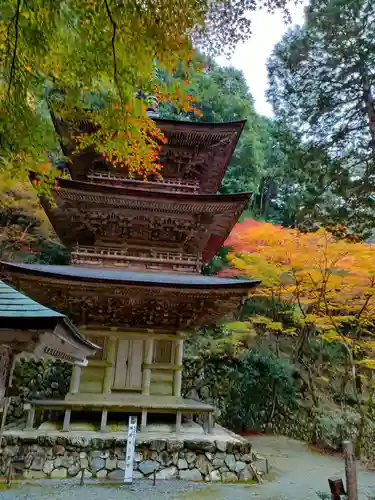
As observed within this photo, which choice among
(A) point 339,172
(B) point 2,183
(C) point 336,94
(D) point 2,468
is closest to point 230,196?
(A) point 339,172

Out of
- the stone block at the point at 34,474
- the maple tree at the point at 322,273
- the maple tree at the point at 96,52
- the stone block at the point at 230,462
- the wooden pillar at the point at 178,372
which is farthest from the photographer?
the maple tree at the point at 322,273

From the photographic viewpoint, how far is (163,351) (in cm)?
856

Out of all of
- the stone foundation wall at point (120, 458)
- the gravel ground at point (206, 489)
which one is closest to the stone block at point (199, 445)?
the stone foundation wall at point (120, 458)

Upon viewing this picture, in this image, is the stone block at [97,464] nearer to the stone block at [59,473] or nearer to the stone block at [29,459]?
the stone block at [59,473]

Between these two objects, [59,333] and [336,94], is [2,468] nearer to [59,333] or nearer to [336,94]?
[59,333]

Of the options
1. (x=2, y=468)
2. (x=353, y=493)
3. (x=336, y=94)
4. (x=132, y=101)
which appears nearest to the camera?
(x=132, y=101)

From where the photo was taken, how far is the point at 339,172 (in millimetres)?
7512

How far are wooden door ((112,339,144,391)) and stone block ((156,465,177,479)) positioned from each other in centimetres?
179

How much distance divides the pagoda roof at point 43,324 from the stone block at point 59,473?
4.81 meters

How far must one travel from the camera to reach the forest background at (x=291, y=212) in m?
4.14

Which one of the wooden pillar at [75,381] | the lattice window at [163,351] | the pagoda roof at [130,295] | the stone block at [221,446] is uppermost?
the pagoda roof at [130,295]

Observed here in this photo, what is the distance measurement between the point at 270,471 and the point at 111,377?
4135mm

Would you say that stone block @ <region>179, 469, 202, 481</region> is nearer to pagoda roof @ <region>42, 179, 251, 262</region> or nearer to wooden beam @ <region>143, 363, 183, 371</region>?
wooden beam @ <region>143, 363, 183, 371</region>

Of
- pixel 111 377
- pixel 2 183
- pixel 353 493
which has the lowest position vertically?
pixel 353 493
